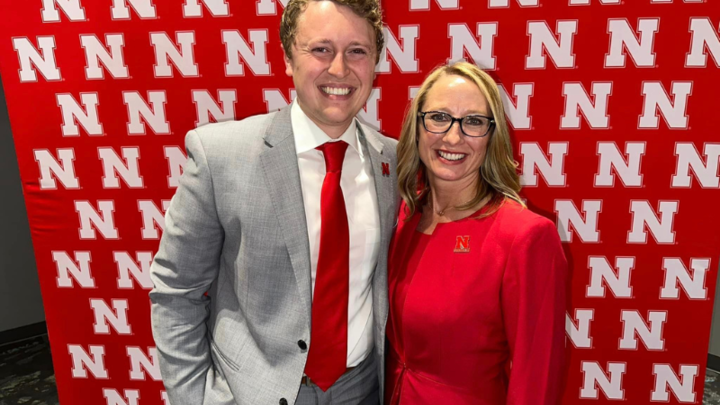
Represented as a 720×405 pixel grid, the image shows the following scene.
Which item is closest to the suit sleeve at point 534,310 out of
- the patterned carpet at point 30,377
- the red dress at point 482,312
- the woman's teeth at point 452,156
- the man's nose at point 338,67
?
the red dress at point 482,312

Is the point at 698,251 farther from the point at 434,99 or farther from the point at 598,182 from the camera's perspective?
the point at 434,99

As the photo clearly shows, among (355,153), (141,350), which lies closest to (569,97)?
(355,153)

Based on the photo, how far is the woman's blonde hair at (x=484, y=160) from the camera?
60.9 inches

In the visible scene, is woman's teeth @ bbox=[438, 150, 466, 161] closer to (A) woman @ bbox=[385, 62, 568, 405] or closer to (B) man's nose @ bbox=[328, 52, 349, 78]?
(A) woman @ bbox=[385, 62, 568, 405]

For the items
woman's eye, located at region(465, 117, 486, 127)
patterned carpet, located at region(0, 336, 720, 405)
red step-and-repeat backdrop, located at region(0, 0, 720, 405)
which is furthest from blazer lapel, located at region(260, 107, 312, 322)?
patterned carpet, located at region(0, 336, 720, 405)

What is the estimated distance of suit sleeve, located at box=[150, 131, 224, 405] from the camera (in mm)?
1391

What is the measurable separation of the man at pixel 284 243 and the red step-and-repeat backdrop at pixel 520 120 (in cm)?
85

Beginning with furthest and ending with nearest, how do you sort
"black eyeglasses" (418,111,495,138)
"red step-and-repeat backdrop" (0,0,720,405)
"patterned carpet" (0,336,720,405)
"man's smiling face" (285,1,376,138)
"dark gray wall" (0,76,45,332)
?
"dark gray wall" (0,76,45,332)
"patterned carpet" (0,336,720,405)
"red step-and-repeat backdrop" (0,0,720,405)
"black eyeglasses" (418,111,495,138)
"man's smiling face" (285,1,376,138)

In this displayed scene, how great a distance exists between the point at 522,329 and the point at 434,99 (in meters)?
0.74

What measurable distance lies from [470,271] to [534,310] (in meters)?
0.21

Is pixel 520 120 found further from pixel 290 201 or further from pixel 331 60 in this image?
pixel 290 201

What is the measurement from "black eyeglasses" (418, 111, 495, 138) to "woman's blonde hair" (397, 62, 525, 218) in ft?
0.08

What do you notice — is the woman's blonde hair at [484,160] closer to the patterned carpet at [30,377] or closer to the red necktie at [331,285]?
the red necktie at [331,285]

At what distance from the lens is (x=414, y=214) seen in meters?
1.72
